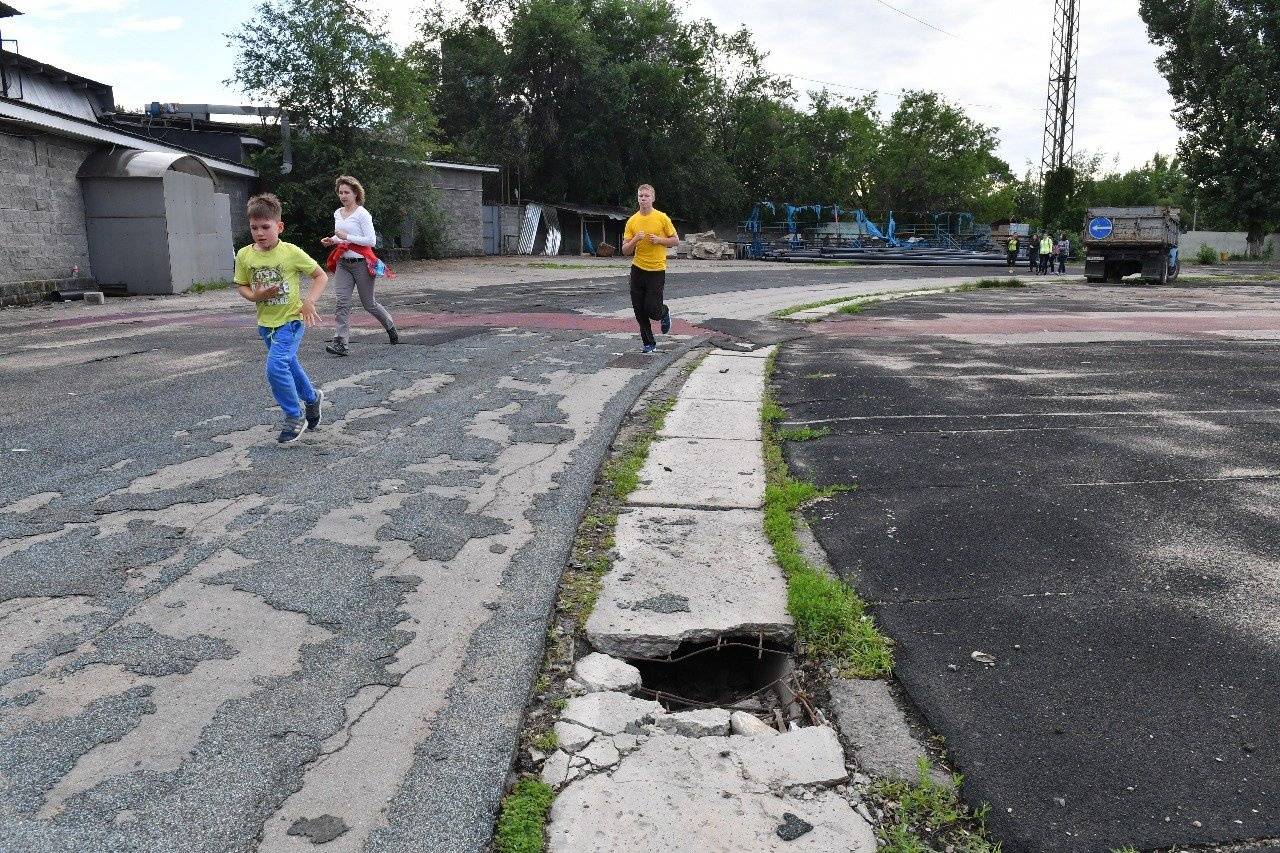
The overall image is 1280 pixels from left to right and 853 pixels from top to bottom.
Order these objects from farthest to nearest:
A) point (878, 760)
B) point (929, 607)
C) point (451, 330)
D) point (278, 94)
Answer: point (278, 94) → point (451, 330) → point (929, 607) → point (878, 760)

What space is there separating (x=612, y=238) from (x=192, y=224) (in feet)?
104

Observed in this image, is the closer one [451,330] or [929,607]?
[929,607]

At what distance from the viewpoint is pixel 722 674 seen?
12.1 ft

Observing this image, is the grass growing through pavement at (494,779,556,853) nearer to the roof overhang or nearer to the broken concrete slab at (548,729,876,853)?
the broken concrete slab at (548,729,876,853)

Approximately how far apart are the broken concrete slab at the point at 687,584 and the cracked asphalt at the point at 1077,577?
0.41m

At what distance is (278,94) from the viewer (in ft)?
97.9

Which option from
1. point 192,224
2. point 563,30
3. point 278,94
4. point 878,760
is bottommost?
point 878,760

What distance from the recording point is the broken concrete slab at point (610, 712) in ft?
9.70

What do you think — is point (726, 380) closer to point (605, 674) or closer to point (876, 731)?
point (605, 674)

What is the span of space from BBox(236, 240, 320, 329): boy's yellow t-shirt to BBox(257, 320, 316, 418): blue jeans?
0.05 m

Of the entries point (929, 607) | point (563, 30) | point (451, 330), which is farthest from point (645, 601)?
point (563, 30)

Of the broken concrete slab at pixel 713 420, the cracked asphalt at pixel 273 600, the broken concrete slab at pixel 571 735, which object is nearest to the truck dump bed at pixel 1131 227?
the broken concrete slab at pixel 713 420

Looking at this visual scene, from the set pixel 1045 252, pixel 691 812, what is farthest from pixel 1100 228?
pixel 691 812

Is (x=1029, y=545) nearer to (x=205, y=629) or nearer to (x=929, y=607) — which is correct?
(x=929, y=607)
